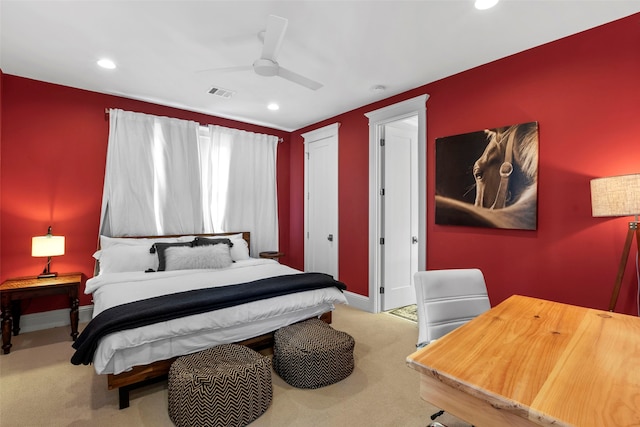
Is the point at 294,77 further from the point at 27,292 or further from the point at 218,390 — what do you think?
the point at 27,292

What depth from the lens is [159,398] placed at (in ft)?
7.01

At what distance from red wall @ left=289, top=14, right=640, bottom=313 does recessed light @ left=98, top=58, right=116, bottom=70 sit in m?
3.31

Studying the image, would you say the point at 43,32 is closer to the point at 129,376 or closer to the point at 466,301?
the point at 129,376

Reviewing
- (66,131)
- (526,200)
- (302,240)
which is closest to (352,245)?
(302,240)

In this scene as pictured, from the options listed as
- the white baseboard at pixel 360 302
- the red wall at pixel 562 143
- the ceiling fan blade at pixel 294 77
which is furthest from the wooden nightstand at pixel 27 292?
the red wall at pixel 562 143

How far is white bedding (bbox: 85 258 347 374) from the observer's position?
6.32ft

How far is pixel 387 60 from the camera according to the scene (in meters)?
2.79

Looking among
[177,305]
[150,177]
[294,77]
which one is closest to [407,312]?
[177,305]

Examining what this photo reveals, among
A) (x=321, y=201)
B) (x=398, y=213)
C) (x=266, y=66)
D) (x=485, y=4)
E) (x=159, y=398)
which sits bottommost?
(x=159, y=398)

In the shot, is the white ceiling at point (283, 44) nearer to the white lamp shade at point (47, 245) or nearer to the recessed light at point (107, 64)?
the recessed light at point (107, 64)

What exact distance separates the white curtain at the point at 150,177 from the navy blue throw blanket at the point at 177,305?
190 centimetres

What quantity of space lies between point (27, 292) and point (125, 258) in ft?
2.70

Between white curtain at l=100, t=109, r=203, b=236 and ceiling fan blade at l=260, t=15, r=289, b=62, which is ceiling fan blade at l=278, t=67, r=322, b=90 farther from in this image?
white curtain at l=100, t=109, r=203, b=236

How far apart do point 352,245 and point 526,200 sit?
7.23ft
